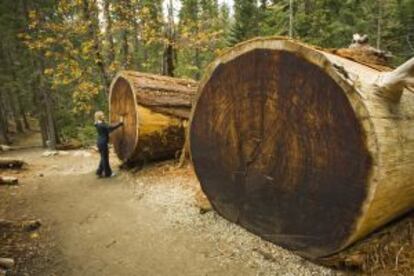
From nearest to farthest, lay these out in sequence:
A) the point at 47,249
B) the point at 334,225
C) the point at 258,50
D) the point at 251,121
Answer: the point at 334,225, the point at 258,50, the point at 251,121, the point at 47,249

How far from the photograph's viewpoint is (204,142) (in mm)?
4973

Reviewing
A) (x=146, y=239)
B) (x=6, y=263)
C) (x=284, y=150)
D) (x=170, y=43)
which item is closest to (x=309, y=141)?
(x=284, y=150)

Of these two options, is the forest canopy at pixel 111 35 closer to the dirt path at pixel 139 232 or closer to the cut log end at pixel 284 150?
the dirt path at pixel 139 232

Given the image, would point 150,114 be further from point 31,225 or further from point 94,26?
point 94,26

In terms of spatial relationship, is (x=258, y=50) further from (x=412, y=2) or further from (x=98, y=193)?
(x=412, y=2)

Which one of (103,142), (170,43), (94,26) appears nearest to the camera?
(103,142)

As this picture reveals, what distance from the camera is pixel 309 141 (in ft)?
11.4

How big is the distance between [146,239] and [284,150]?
2.41m

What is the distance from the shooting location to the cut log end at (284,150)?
3178 mm

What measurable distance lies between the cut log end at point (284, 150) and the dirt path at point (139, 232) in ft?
1.12

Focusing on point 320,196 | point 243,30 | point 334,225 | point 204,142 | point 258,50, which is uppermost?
point 243,30

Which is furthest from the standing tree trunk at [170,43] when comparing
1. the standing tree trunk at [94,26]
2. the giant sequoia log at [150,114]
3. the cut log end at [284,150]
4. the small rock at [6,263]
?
the small rock at [6,263]

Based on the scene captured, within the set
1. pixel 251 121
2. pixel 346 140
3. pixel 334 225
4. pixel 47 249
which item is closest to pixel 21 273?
pixel 47 249

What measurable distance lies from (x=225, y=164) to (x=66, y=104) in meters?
23.4
